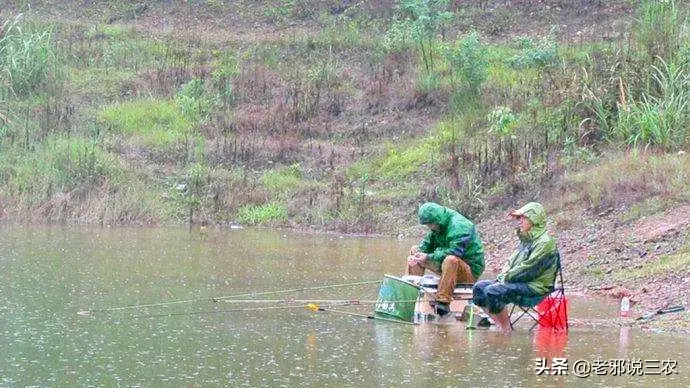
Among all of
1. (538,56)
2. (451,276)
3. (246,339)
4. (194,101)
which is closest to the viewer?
(246,339)

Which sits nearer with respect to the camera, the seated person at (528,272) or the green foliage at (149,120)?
the seated person at (528,272)

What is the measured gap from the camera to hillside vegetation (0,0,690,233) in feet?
73.4

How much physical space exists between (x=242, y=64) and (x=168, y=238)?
11227 millimetres

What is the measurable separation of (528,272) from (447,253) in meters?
1.23

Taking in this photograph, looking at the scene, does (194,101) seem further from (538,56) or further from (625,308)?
(625,308)

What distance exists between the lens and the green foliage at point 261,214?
24125 mm

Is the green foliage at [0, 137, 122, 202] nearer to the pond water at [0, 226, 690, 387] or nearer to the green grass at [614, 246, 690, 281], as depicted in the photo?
the pond water at [0, 226, 690, 387]

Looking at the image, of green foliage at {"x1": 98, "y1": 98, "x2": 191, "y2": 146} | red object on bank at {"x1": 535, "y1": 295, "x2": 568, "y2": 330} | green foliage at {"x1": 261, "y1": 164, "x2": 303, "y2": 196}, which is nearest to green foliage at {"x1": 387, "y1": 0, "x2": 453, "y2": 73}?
green foliage at {"x1": 261, "y1": 164, "x2": 303, "y2": 196}

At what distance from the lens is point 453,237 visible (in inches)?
514

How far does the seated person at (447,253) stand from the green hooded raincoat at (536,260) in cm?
80

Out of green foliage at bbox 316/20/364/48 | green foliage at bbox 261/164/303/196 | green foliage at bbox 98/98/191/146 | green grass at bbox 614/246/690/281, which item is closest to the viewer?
green grass at bbox 614/246/690/281

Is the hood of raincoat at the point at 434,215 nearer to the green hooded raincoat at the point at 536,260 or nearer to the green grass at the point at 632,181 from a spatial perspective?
the green hooded raincoat at the point at 536,260

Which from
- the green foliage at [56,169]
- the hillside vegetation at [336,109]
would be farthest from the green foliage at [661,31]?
the green foliage at [56,169]

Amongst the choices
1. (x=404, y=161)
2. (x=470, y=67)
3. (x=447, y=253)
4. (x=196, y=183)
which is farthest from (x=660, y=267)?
(x=470, y=67)
